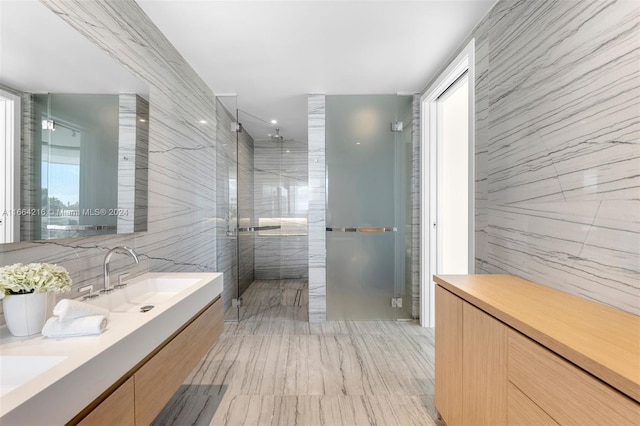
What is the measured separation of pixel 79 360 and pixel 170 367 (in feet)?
1.72

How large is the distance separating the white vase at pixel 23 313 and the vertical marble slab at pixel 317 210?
7.70ft

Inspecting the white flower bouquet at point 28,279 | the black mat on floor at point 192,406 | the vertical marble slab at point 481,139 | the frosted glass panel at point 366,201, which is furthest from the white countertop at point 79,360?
the frosted glass panel at point 366,201

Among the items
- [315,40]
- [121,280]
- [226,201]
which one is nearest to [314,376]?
[121,280]

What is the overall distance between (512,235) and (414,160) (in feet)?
5.34

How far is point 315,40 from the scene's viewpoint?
2170 millimetres

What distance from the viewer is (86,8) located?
142 cm

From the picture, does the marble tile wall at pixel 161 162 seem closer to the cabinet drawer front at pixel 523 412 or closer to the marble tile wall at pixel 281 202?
the marble tile wall at pixel 281 202

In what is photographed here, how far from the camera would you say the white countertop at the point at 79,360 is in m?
0.65

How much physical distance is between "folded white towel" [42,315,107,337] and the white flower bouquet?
0.39 ft

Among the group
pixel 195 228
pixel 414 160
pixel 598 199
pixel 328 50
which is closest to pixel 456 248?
pixel 414 160

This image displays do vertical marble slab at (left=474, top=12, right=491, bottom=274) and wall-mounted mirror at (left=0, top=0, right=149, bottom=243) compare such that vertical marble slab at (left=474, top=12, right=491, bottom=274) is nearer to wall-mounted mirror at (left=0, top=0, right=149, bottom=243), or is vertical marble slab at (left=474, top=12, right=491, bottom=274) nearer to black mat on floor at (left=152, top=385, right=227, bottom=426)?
black mat on floor at (left=152, top=385, right=227, bottom=426)

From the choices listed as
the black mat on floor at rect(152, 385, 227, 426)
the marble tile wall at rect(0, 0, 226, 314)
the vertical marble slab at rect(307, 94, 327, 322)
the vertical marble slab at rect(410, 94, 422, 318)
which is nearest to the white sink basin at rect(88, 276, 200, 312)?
the marble tile wall at rect(0, 0, 226, 314)

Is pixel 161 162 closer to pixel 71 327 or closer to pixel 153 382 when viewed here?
pixel 71 327

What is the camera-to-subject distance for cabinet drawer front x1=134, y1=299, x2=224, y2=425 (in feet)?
3.47
